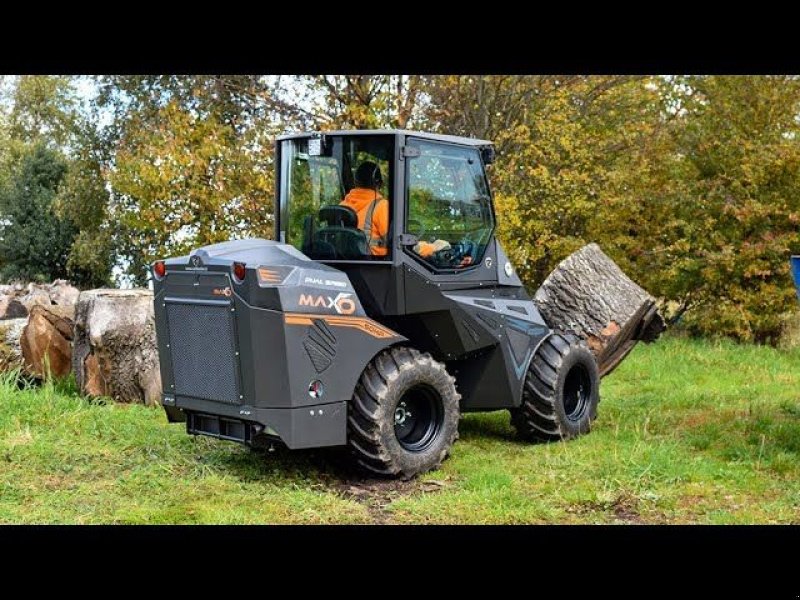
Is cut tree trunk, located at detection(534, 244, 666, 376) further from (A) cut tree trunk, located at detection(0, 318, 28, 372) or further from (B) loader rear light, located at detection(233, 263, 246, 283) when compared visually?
(A) cut tree trunk, located at detection(0, 318, 28, 372)

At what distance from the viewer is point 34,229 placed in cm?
2322

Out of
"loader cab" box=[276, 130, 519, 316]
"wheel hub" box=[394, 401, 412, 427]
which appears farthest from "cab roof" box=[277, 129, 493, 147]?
"wheel hub" box=[394, 401, 412, 427]

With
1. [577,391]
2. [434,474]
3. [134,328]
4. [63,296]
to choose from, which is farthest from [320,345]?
[63,296]

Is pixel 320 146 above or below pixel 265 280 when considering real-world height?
above

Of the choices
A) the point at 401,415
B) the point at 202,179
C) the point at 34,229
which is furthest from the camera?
the point at 34,229

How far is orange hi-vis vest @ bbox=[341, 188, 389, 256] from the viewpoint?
6.39 metres

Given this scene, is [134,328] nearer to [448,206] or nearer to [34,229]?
[448,206]

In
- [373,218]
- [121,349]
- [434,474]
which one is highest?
[373,218]

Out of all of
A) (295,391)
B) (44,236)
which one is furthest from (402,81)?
(44,236)

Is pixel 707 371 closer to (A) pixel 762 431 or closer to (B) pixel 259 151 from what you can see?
(A) pixel 762 431

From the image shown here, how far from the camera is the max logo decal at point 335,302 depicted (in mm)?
5762

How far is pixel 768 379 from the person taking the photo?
10.2 metres

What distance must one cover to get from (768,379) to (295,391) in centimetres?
643

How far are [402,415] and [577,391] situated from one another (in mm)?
1826
